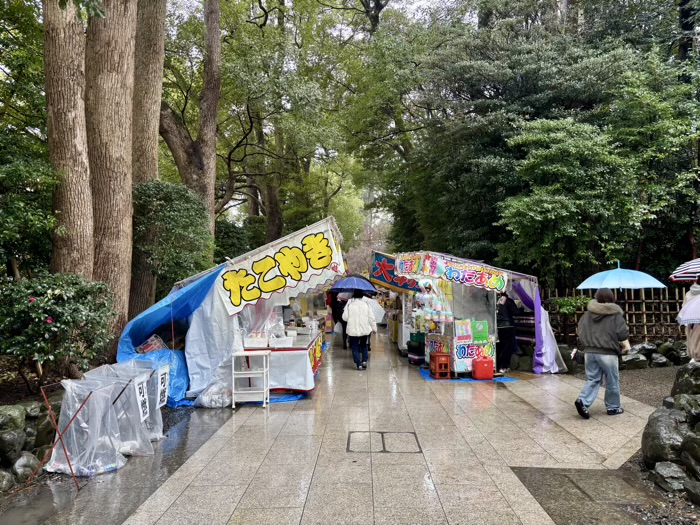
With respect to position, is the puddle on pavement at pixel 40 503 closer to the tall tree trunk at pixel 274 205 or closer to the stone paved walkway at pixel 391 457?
the stone paved walkway at pixel 391 457

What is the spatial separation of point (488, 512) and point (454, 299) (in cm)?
662

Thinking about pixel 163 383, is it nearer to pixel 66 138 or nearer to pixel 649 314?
pixel 66 138

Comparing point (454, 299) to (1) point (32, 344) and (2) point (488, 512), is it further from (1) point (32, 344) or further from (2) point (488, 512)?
(1) point (32, 344)

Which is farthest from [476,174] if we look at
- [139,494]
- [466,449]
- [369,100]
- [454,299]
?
[139,494]

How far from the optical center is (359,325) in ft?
34.3

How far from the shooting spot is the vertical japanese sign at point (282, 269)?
7742 mm

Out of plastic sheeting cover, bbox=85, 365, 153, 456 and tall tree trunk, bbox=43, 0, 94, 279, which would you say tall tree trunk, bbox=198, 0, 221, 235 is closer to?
tall tree trunk, bbox=43, 0, 94, 279

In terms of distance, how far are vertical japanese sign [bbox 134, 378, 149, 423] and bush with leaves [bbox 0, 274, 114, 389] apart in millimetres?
1048

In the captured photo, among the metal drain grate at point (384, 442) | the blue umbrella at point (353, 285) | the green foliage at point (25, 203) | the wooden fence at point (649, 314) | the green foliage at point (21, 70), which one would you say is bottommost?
the metal drain grate at point (384, 442)

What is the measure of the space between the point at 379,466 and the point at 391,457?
0.29m

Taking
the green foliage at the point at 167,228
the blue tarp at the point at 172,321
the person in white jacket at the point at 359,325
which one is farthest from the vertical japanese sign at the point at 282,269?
the person in white jacket at the point at 359,325

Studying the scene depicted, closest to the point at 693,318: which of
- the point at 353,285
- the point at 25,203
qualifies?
the point at 353,285

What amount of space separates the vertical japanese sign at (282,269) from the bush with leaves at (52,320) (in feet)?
6.78

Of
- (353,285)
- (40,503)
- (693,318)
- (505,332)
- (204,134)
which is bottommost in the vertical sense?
(40,503)
